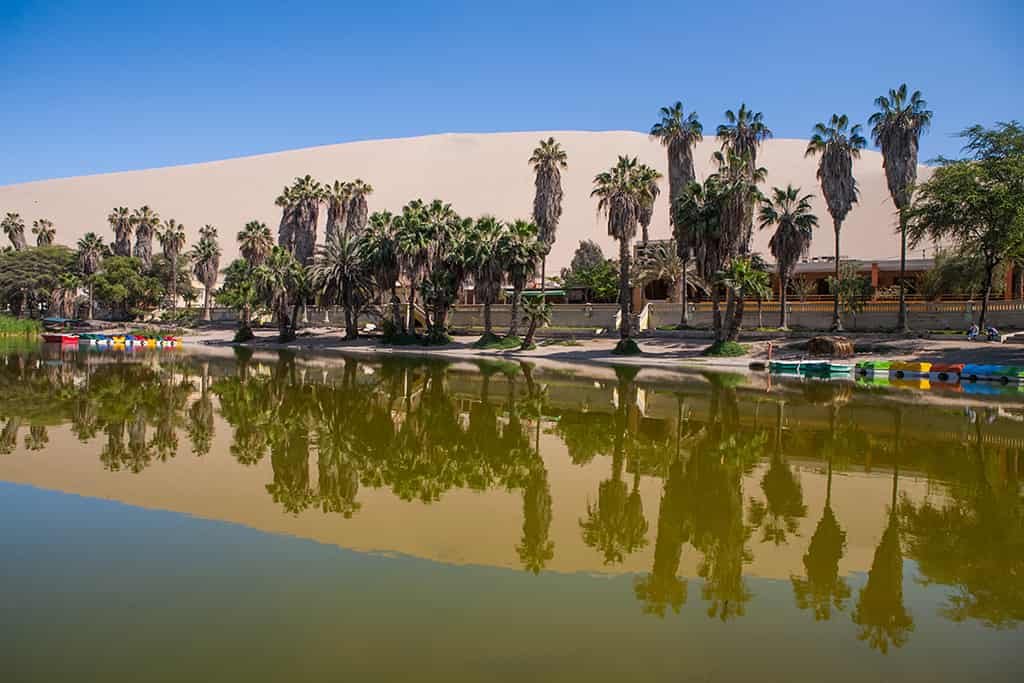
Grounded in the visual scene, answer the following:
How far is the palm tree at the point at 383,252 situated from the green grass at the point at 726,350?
23.2 meters

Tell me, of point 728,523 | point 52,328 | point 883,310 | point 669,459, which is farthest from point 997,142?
point 52,328

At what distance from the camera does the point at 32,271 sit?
88.8 meters

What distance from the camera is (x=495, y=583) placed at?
882cm

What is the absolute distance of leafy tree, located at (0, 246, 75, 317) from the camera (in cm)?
8806

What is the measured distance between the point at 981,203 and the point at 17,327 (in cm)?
8156

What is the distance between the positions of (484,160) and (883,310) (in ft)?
457

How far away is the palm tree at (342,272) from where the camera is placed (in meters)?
61.0

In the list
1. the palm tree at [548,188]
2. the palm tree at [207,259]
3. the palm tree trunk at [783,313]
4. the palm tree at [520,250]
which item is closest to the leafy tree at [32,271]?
the palm tree at [207,259]

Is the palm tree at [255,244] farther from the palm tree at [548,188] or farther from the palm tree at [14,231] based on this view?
the palm tree at [14,231]

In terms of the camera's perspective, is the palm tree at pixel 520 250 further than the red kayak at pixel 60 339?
No

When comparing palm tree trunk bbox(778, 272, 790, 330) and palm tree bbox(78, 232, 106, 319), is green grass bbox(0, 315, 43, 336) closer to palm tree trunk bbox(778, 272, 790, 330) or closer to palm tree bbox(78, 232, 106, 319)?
palm tree bbox(78, 232, 106, 319)

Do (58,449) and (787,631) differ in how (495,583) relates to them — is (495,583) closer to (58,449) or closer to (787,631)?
(787,631)

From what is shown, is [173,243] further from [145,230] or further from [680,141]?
[680,141]

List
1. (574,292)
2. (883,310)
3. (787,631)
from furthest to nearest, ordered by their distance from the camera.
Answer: (574,292)
(883,310)
(787,631)
